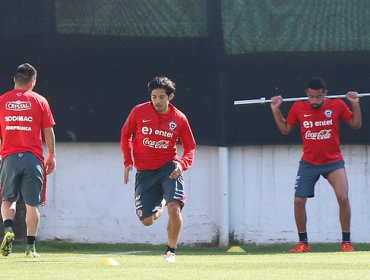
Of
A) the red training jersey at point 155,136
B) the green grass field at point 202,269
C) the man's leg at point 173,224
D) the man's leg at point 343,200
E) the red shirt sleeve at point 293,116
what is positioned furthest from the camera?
the red shirt sleeve at point 293,116

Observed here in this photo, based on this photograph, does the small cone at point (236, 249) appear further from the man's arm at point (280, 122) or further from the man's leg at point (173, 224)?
the man's leg at point (173, 224)

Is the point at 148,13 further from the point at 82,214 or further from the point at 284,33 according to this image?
the point at 82,214

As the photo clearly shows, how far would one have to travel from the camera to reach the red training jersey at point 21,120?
952cm

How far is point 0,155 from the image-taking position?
973 centimetres

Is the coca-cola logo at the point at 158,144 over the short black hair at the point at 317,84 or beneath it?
beneath

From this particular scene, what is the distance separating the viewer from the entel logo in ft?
31.2

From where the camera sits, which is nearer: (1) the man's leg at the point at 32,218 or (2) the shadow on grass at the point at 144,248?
(1) the man's leg at the point at 32,218

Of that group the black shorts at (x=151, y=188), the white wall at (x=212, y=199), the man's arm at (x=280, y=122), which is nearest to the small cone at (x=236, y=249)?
the white wall at (x=212, y=199)

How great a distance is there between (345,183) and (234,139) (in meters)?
2.12

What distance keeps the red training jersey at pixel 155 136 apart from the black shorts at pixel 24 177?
0.82m

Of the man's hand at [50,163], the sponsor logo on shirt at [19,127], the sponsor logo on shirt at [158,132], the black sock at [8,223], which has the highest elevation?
the sponsor logo on shirt at [19,127]

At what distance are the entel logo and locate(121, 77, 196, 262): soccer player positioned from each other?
2.96ft

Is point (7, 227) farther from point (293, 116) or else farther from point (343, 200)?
point (343, 200)

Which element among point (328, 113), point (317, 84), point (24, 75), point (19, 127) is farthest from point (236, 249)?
point (24, 75)
